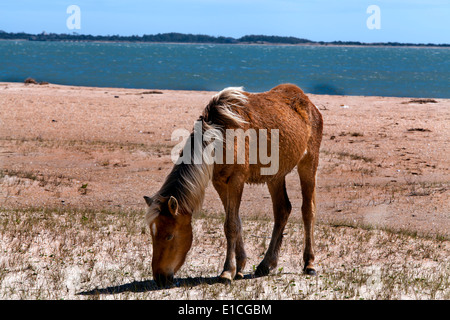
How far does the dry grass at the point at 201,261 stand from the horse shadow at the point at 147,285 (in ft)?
0.04

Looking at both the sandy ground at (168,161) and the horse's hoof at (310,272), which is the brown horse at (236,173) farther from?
the sandy ground at (168,161)

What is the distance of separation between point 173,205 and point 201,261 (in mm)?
2222

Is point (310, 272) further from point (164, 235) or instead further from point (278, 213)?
point (164, 235)

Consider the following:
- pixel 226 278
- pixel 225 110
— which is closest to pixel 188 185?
pixel 225 110

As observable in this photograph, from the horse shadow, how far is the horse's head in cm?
23

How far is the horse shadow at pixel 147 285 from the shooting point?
229 inches

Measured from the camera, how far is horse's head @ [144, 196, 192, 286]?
5.48 metres

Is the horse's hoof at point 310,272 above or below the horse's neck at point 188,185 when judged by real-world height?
below

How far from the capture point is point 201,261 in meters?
7.44

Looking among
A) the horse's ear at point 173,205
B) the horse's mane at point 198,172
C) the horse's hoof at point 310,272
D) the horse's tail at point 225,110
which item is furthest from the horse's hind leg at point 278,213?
the horse's ear at point 173,205

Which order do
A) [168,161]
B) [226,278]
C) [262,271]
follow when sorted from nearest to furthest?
[226,278], [262,271], [168,161]

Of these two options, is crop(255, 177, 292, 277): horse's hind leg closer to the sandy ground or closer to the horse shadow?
the horse shadow

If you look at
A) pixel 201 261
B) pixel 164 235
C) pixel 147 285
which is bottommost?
pixel 201 261

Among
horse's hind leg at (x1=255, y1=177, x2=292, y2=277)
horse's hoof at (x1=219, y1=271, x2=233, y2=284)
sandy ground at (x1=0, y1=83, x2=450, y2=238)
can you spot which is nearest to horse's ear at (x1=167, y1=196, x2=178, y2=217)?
horse's hoof at (x1=219, y1=271, x2=233, y2=284)
